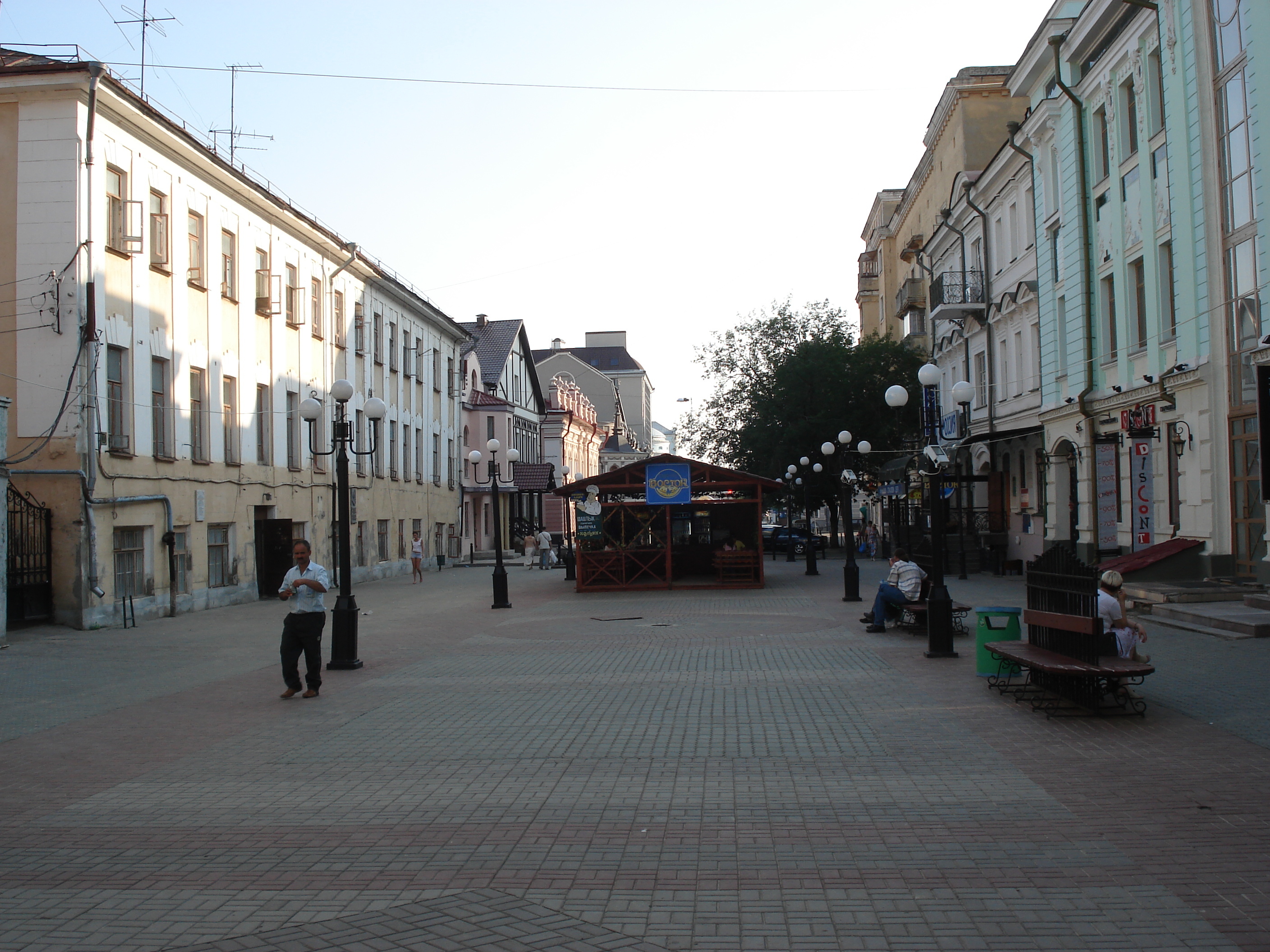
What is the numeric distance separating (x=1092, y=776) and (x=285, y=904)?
525cm

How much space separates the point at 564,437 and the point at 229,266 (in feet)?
Result: 147

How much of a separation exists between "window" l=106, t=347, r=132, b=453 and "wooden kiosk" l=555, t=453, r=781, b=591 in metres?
10.7

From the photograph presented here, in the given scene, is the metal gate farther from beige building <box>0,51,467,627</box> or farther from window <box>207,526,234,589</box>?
window <box>207,526,234,589</box>

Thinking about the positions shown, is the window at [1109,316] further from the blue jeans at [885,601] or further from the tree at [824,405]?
the tree at [824,405]

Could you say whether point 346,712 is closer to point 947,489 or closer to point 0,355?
point 0,355

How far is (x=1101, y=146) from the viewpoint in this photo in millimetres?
24484

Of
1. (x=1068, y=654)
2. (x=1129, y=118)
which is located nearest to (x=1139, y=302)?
(x=1129, y=118)

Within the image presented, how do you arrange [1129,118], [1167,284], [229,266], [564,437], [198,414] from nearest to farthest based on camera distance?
1. [1167,284]
2. [1129,118]
3. [198,414]
4. [229,266]
5. [564,437]

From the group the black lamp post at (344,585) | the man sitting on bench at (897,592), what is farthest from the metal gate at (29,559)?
the man sitting on bench at (897,592)

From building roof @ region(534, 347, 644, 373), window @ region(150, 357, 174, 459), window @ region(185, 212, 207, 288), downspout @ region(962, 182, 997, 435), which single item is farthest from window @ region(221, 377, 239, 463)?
building roof @ region(534, 347, 644, 373)

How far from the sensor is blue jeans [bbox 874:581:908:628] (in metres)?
16.5

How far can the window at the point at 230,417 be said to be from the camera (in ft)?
87.2

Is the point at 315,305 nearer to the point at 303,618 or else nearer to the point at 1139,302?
the point at 1139,302

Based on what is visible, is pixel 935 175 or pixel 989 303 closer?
pixel 989 303
